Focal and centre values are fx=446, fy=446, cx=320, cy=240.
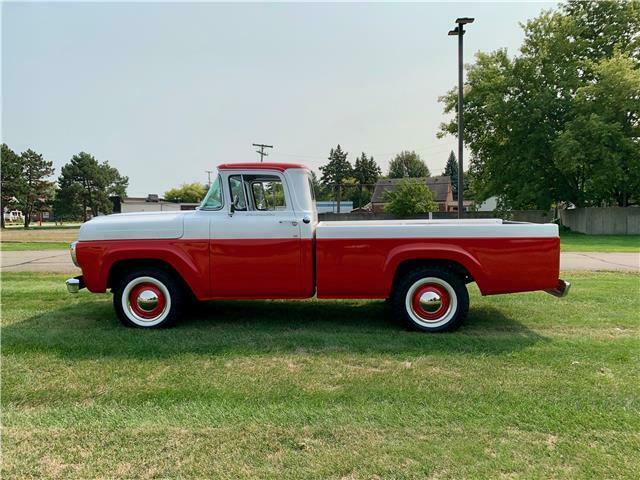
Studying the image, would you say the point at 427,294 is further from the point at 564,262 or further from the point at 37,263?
the point at 37,263

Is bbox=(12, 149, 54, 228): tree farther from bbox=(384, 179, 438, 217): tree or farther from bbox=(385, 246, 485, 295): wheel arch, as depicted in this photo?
bbox=(385, 246, 485, 295): wheel arch

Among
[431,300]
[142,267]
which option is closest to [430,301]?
[431,300]

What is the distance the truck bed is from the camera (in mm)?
5238

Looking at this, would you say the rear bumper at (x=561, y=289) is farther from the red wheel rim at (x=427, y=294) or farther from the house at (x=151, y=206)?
the house at (x=151, y=206)

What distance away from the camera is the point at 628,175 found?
24.7 m

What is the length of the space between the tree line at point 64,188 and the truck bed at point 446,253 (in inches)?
2521

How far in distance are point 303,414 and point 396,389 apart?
0.87 m

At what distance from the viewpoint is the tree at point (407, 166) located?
322ft

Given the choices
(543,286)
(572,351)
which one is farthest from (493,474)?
(543,286)

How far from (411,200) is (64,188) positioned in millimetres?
54366

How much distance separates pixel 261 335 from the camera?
5320mm

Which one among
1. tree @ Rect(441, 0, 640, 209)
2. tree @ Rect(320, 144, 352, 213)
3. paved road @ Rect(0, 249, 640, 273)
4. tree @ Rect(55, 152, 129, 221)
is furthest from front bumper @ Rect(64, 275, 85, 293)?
tree @ Rect(320, 144, 352, 213)

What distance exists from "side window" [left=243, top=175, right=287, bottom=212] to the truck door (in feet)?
0.29

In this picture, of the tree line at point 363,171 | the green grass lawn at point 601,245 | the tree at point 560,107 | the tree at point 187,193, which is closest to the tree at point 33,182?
the tree at point 187,193
